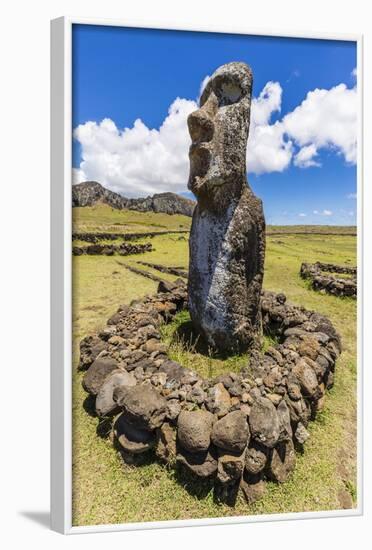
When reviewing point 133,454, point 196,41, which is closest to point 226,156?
point 196,41

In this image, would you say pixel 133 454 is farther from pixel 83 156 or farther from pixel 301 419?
pixel 83 156

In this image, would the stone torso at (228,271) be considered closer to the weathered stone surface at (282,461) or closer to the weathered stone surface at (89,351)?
the weathered stone surface at (89,351)

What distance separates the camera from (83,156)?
4.76 metres

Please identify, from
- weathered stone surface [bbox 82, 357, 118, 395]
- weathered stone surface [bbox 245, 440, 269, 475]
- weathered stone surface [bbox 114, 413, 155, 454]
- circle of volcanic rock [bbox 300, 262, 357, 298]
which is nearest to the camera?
weathered stone surface [bbox 245, 440, 269, 475]

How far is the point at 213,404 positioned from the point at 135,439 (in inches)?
38.5

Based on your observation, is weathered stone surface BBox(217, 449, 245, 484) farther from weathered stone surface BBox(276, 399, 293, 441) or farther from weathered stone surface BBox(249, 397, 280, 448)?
weathered stone surface BBox(276, 399, 293, 441)

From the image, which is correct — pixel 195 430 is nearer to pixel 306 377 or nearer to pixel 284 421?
pixel 284 421

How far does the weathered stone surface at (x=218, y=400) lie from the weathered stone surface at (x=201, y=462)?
411 mm

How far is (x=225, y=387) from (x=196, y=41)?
4319 millimetres

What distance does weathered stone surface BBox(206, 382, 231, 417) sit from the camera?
163 inches

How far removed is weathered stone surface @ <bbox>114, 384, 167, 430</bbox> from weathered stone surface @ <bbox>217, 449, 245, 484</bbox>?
0.78m

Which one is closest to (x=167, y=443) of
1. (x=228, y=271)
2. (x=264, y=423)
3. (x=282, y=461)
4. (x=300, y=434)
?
(x=264, y=423)

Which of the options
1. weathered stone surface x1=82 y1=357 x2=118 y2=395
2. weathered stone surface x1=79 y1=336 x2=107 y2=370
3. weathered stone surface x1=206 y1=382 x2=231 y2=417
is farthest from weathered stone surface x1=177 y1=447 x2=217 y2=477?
weathered stone surface x1=79 y1=336 x2=107 y2=370

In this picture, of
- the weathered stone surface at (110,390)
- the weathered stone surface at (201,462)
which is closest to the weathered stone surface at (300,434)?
the weathered stone surface at (201,462)
